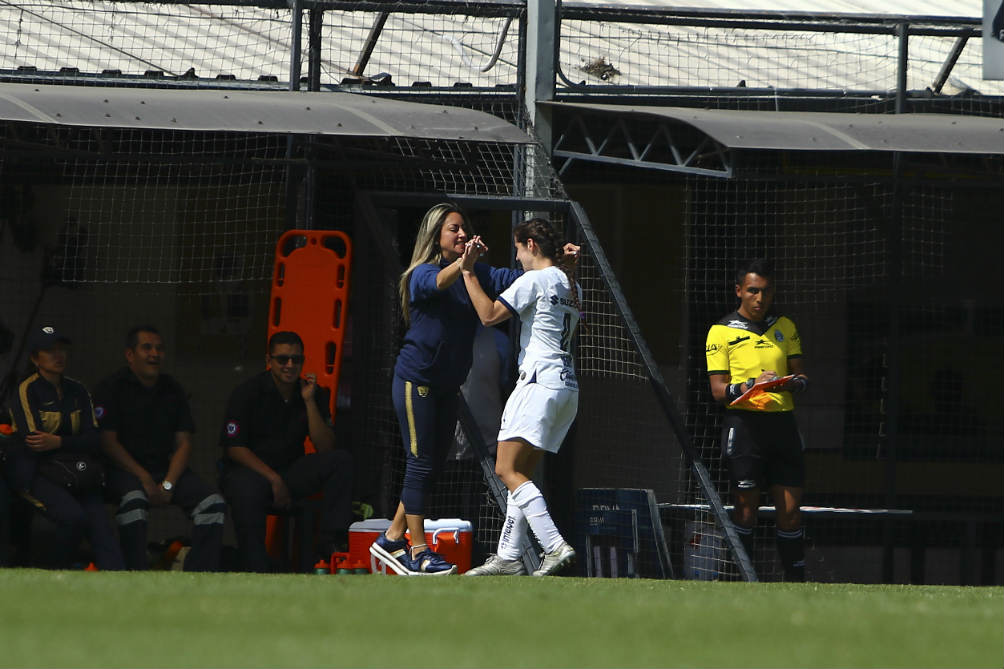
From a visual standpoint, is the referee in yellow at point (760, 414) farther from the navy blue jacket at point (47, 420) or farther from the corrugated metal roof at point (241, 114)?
the navy blue jacket at point (47, 420)

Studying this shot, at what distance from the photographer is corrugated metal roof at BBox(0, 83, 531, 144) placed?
321 inches

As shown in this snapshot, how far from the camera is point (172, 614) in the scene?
5.35m

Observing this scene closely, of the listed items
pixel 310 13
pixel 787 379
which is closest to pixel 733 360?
pixel 787 379

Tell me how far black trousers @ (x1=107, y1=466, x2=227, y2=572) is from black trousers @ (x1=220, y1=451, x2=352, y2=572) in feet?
0.36

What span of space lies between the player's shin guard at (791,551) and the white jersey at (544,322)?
185 cm

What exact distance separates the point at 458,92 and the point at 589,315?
169 centimetres

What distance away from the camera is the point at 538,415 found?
25.7 feet

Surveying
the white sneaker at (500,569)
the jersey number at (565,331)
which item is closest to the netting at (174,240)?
the jersey number at (565,331)

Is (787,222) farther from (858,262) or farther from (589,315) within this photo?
(589,315)

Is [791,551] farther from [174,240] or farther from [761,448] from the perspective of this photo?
[174,240]

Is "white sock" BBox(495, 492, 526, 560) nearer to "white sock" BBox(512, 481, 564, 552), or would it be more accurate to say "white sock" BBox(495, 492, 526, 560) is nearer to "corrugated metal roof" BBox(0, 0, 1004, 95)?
"white sock" BBox(512, 481, 564, 552)

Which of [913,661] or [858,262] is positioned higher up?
[858,262]

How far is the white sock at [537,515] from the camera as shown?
25.3ft

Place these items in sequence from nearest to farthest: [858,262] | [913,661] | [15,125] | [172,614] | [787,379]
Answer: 1. [913,661]
2. [172,614]
3. [787,379]
4. [15,125]
5. [858,262]
